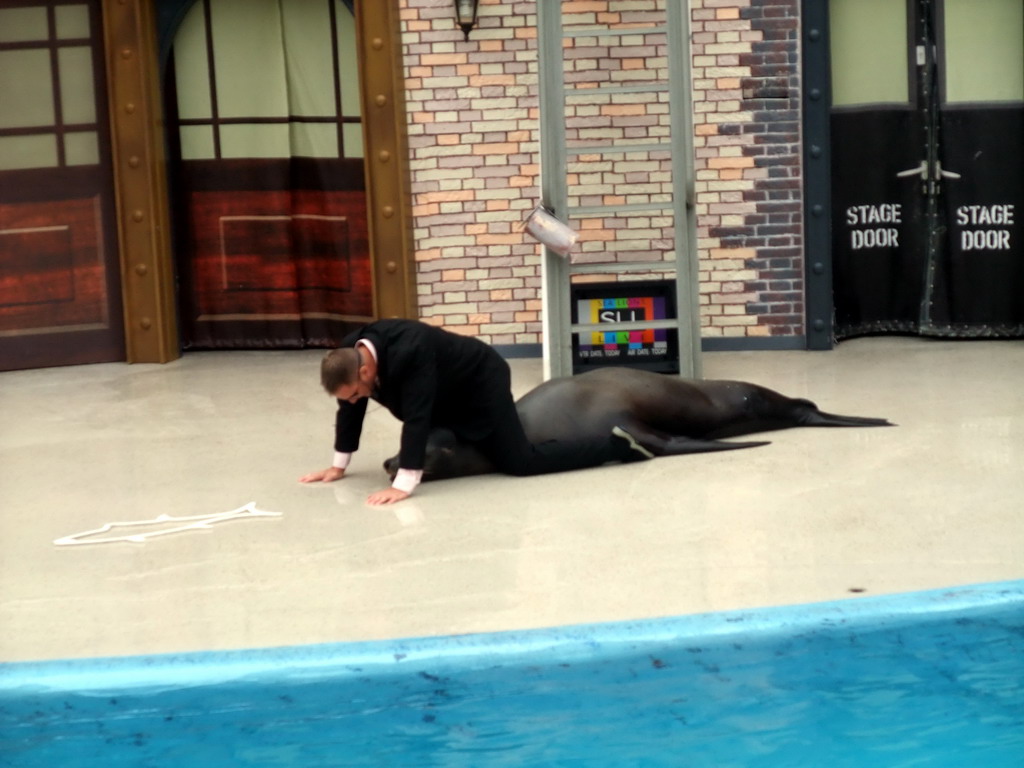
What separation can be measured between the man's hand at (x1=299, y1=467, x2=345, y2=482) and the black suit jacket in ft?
0.42

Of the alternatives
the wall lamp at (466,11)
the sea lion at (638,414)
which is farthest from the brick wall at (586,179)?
the sea lion at (638,414)

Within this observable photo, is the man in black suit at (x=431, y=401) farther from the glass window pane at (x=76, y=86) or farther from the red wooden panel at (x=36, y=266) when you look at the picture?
the glass window pane at (x=76, y=86)

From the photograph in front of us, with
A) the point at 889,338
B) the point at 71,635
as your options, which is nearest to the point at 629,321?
the point at 889,338

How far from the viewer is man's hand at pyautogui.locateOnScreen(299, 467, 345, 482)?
7137 millimetres

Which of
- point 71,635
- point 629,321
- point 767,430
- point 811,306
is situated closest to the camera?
point 71,635

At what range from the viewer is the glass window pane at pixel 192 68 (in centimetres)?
1030

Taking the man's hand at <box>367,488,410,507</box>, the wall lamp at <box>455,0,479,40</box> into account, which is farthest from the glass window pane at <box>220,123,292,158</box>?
the man's hand at <box>367,488,410,507</box>

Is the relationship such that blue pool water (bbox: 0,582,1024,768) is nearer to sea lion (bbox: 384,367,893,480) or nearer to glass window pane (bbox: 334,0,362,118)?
sea lion (bbox: 384,367,893,480)

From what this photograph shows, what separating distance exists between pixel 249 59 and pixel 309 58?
395 millimetres

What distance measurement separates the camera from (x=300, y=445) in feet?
26.0

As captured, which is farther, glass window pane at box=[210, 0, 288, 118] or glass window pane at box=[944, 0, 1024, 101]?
glass window pane at box=[210, 0, 288, 118]

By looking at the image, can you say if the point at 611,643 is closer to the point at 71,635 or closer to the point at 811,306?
the point at 71,635

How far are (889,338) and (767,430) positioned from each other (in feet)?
9.29

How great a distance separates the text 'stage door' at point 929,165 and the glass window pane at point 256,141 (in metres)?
3.55
